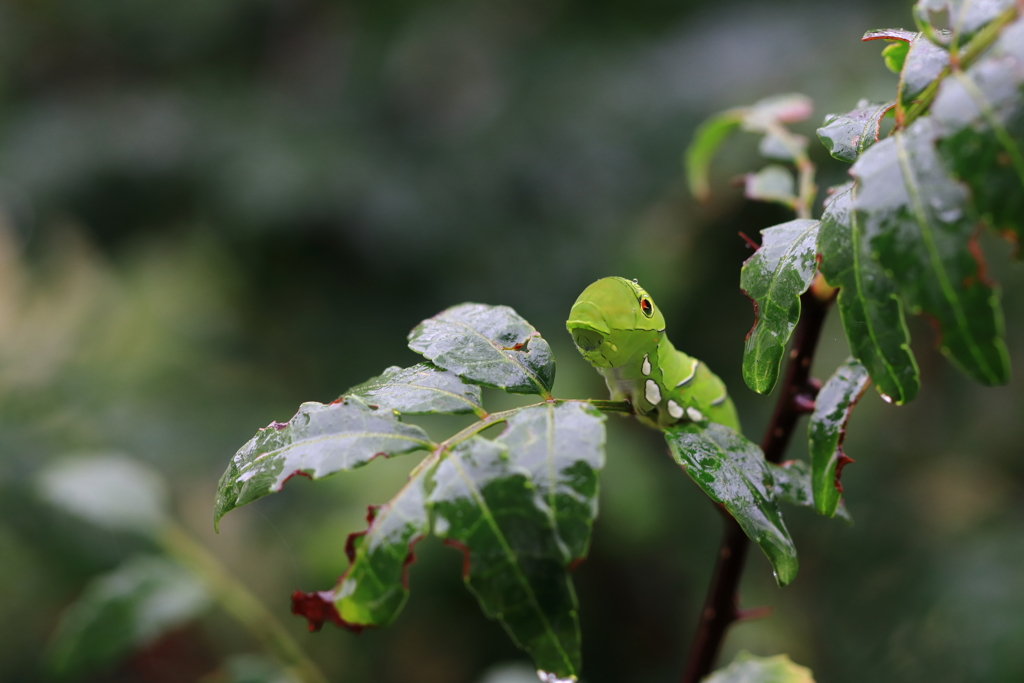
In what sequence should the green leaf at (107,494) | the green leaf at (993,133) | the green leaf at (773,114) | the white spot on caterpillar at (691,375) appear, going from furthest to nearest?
the green leaf at (107,494) < the green leaf at (773,114) < the white spot on caterpillar at (691,375) < the green leaf at (993,133)

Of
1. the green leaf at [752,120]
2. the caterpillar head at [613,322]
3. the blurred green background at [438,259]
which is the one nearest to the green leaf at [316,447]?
the caterpillar head at [613,322]

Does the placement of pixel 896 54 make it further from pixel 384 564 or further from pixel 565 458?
pixel 384 564

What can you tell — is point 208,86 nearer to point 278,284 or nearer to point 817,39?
point 278,284

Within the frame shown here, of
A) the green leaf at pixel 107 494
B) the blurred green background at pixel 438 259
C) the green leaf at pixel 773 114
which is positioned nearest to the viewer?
the green leaf at pixel 773 114

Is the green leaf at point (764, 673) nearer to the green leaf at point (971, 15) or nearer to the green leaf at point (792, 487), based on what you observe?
the green leaf at point (792, 487)

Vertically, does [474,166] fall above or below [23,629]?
above

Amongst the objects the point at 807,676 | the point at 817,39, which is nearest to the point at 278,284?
the point at 817,39
